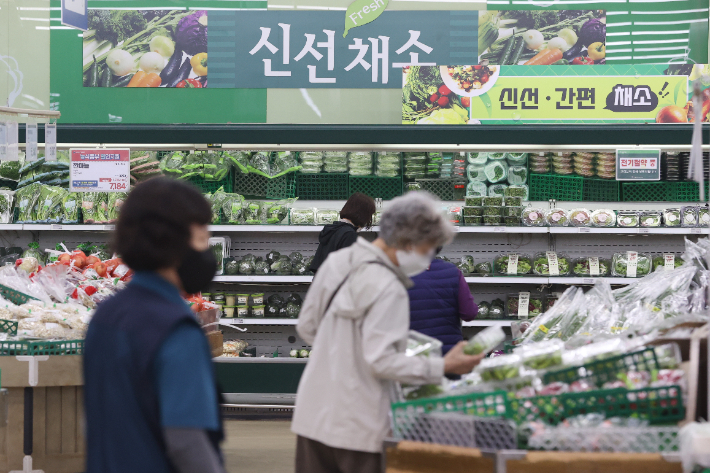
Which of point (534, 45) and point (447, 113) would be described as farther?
point (534, 45)

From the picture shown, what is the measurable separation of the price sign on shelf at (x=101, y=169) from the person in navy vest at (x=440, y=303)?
3.27 m

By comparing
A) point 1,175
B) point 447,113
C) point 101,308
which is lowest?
point 101,308

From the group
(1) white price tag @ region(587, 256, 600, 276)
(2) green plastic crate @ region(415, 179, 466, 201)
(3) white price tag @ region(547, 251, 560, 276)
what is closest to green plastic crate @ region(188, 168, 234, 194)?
(2) green plastic crate @ region(415, 179, 466, 201)

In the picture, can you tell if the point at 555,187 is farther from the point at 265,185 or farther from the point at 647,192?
the point at 265,185

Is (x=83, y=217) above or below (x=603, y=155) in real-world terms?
below

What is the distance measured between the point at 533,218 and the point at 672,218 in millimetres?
1117

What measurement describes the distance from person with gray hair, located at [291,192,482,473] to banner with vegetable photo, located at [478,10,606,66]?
6.00 m

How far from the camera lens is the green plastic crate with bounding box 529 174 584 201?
6.41 metres

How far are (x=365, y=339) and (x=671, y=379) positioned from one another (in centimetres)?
89

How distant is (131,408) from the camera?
135cm

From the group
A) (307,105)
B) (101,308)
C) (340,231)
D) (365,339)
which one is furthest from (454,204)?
(101,308)

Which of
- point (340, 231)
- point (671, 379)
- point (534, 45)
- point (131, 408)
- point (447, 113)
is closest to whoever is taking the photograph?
point (131, 408)

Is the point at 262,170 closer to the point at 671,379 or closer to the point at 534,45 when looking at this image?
the point at 534,45

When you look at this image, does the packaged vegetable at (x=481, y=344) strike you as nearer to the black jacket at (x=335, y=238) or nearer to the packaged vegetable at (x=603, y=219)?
the black jacket at (x=335, y=238)
